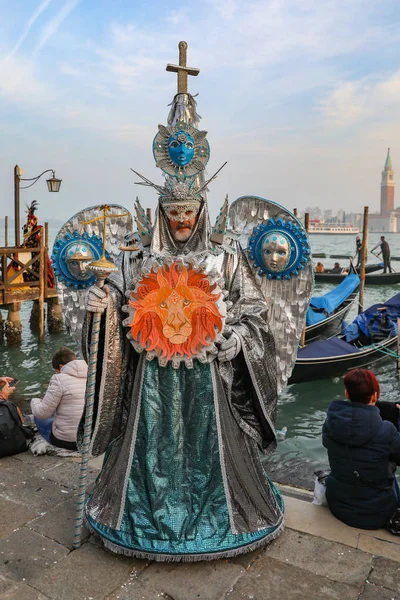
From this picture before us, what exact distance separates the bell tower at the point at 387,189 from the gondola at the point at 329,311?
13303cm

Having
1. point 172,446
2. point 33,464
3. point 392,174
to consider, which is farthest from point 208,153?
point 392,174

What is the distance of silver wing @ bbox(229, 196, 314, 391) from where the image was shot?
3.39 meters

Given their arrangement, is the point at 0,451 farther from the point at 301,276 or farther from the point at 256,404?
the point at 301,276

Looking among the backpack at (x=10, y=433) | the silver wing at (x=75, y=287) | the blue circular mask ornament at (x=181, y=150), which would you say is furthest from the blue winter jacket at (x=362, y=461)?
the backpack at (x=10, y=433)

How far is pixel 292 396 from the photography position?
866 centimetres

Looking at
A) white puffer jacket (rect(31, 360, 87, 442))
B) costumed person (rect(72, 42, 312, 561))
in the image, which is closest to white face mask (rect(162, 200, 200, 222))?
costumed person (rect(72, 42, 312, 561))

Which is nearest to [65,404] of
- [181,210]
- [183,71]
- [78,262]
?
[78,262]

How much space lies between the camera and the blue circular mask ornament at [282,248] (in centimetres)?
332

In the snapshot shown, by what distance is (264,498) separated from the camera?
2.92 meters

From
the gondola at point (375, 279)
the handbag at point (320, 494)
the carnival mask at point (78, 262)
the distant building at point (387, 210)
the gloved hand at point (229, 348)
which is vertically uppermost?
the distant building at point (387, 210)

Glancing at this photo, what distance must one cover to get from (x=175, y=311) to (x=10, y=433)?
2023 millimetres

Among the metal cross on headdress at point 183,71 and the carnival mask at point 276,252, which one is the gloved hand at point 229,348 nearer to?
the carnival mask at point 276,252

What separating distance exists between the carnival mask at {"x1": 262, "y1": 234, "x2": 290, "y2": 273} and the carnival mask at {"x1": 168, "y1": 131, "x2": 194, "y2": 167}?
77cm

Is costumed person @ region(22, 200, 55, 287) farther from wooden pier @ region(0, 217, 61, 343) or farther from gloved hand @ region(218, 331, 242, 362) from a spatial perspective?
gloved hand @ region(218, 331, 242, 362)
